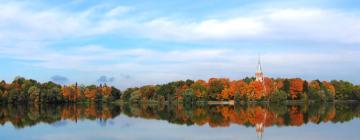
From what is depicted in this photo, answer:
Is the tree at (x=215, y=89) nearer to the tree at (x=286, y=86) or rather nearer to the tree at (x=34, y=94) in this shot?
the tree at (x=286, y=86)

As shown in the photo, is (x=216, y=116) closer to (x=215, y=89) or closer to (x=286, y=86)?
(x=215, y=89)

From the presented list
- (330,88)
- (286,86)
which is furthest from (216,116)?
(330,88)

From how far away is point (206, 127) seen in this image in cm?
3409

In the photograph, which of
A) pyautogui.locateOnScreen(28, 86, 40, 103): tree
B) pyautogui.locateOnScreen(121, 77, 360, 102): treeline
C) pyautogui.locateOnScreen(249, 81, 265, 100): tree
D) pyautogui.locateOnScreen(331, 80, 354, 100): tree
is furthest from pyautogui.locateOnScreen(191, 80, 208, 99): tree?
pyautogui.locateOnScreen(331, 80, 354, 100): tree

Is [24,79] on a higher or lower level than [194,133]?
higher

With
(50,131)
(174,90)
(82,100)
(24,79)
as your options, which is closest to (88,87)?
(82,100)

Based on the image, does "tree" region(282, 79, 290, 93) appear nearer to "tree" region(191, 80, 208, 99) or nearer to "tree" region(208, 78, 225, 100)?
"tree" region(208, 78, 225, 100)

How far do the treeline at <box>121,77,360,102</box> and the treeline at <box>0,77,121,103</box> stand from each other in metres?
8.09

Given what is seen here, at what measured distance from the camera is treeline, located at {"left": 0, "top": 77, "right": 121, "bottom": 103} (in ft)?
318

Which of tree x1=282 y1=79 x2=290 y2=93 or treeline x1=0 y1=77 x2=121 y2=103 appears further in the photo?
treeline x1=0 y1=77 x2=121 y2=103

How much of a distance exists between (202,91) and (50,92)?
30.0 meters

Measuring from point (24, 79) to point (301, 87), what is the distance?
57224 mm

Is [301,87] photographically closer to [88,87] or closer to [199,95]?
[199,95]

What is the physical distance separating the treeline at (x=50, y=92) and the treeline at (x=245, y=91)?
A: 809 cm
